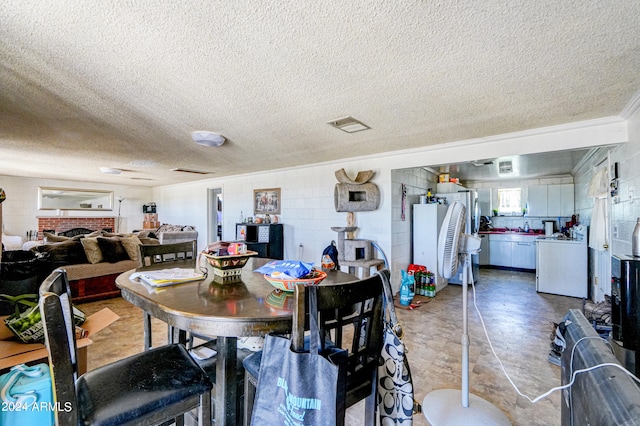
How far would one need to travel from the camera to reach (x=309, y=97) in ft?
7.50

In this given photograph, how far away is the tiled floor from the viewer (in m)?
1.96

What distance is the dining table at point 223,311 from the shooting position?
1.04 metres

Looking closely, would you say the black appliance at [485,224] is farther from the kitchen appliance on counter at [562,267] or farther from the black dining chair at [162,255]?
the black dining chair at [162,255]

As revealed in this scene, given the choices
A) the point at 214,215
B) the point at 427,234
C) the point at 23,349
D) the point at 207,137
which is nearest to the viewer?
the point at 23,349

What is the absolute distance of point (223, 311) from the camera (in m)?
1.10

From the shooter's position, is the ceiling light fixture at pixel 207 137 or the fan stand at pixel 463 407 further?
the ceiling light fixture at pixel 207 137

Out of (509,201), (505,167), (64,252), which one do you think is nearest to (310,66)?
(64,252)

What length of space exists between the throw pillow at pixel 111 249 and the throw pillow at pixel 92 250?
6cm

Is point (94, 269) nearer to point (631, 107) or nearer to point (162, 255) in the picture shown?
point (162, 255)

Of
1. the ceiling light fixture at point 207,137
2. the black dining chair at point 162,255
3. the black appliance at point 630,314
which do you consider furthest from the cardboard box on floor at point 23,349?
the black appliance at point 630,314

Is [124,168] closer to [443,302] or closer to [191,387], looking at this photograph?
[191,387]

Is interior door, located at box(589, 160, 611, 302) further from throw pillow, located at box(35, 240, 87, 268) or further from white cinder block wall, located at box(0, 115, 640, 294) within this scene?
throw pillow, located at box(35, 240, 87, 268)

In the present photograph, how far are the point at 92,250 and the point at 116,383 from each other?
13.5 ft

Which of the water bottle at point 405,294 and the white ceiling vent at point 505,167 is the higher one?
the white ceiling vent at point 505,167
